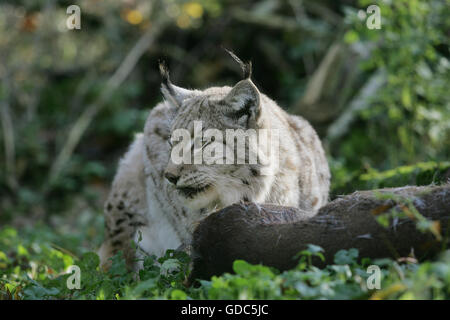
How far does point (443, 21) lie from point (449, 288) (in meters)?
5.05

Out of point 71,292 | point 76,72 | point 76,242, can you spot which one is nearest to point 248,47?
point 76,72

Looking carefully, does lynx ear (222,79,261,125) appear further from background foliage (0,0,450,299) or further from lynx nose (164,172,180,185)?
background foliage (0,0,450,299)

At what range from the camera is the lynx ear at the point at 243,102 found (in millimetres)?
4203

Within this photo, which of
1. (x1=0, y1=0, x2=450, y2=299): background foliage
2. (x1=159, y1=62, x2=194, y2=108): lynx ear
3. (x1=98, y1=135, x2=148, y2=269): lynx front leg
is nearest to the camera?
(x1=159, y1=62, x2=194, y2=108): lynx ear

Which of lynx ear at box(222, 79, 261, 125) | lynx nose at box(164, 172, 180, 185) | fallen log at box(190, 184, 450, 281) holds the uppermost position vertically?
lynx ear at box(222, 79, 261, 125)

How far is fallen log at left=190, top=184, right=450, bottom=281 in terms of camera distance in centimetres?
317

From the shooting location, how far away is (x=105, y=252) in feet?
19.1

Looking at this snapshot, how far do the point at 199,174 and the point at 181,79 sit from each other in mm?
8315

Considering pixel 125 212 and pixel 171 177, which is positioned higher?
pixel 171 177

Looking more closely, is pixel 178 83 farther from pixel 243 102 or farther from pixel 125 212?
pixel 243 102

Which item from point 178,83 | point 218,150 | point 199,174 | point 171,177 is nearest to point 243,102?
point 218,150

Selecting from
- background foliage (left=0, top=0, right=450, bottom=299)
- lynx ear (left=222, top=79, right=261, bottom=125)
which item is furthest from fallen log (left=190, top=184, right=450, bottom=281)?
background foliage (left=0, top=0, right=450, bottom=299)

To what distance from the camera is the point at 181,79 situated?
12344mm
